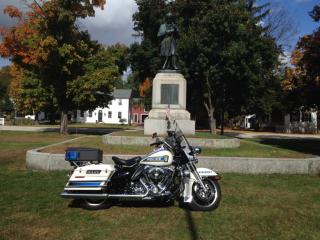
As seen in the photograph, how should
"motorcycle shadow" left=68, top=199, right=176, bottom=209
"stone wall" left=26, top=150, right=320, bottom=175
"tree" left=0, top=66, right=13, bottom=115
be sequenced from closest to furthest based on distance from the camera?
"motorcycle shadow" left=68, top=199, right=176, bottom=209 < "stone wall" left=26, top=150, right=320, bottom=175 < "tree" left=0, top=66, right=13, bottom=115

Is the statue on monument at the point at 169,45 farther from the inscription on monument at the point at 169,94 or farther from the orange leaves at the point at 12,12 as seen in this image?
the orange leaves at the point at 12,12

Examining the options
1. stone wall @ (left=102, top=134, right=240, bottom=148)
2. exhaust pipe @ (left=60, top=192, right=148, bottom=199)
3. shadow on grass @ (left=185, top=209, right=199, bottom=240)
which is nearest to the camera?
shadow on grass @ (left=185, top=209, right=199, bottom=240)

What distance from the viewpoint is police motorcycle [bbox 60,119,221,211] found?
715 centimetres

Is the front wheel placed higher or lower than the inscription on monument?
lower

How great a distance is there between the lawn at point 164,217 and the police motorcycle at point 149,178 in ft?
0.89

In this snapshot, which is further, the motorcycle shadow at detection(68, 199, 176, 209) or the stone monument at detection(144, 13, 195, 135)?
the stone monument at detection(144, 13, 195, 135)

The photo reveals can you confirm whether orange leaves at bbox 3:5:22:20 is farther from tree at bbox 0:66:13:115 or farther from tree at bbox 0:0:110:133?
tree at bbox 0:66:13:115

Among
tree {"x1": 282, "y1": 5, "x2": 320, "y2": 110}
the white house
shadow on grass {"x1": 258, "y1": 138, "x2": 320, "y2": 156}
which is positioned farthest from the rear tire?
the white house

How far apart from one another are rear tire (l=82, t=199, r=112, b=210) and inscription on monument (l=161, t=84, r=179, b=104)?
34.9 ft

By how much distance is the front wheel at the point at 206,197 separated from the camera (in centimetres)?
733

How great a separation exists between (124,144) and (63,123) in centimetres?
1647

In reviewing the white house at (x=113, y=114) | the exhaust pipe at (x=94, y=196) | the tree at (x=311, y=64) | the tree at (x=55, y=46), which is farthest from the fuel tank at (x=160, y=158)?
the white house at (x=113, y=114)

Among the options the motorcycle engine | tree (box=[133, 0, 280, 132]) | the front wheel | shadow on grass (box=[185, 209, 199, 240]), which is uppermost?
tree (box=[133, 0, 280, 132])

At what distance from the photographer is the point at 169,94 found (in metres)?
17.8
